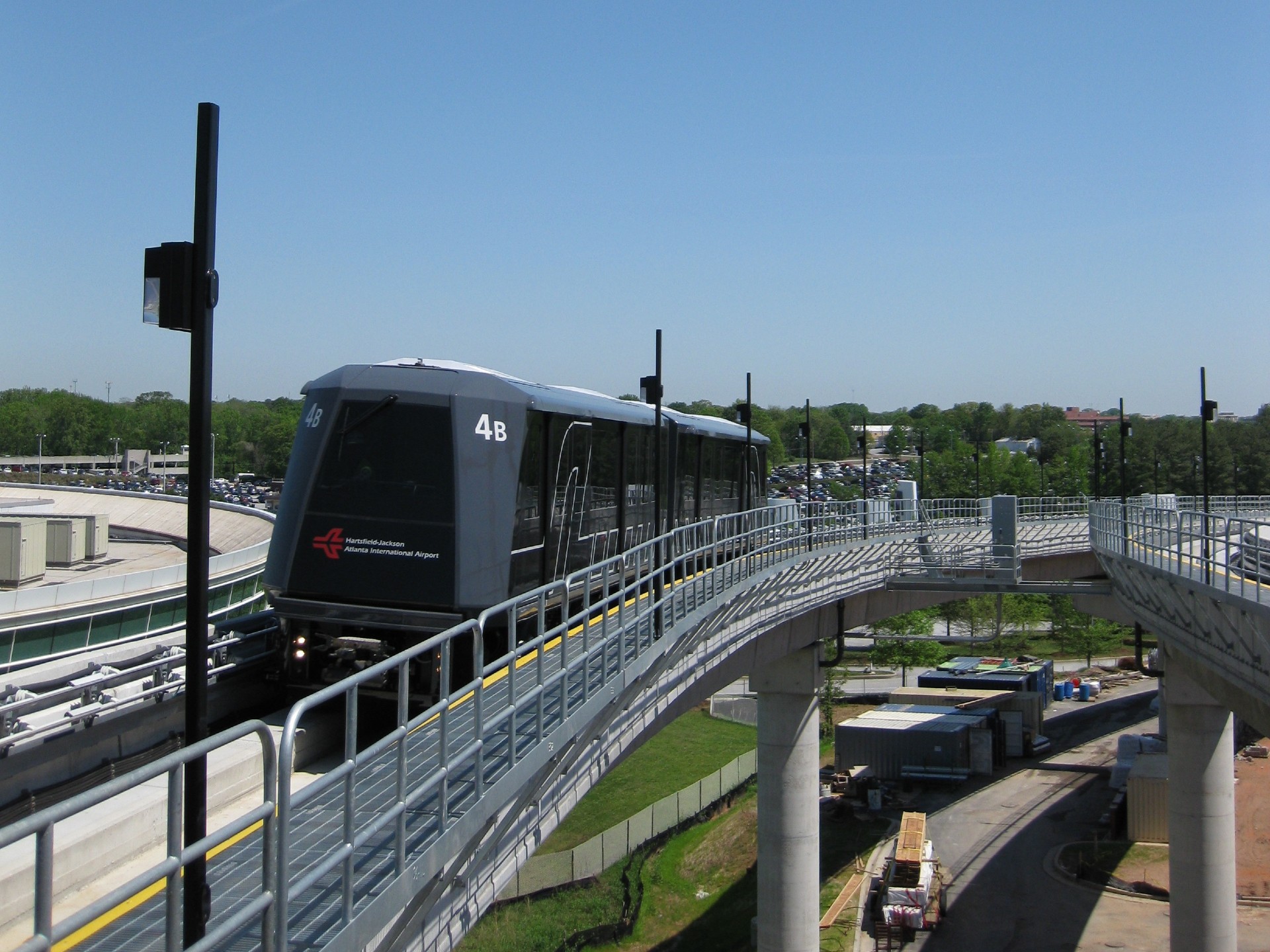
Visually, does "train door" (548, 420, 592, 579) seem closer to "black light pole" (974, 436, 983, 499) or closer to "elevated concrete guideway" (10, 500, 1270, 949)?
"elevated concrete guideway" (10, 500, 1270, 949)

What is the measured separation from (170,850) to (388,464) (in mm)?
7334

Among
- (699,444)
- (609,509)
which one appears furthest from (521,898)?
(609,509)

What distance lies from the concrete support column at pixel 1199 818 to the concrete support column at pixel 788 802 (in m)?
8.20

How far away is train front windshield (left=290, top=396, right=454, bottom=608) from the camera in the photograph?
11.1 metres

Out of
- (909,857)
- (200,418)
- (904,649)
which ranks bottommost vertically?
(909,857)

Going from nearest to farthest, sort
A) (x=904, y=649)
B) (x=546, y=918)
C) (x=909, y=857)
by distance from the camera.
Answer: (x=546, y=918) < (x=909, y=857) < (x=904, y=649)

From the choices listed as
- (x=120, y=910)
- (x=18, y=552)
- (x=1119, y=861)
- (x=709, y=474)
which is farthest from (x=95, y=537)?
(x=120, y=910)

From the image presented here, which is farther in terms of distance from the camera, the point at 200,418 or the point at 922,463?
the point at 922,463

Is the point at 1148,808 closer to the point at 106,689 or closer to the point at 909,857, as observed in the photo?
the point at 909,857

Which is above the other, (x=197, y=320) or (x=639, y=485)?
(x=197, y=320)

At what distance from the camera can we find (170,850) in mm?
4176

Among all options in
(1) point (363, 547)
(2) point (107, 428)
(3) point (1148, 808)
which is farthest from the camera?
(2) point (107, 428)

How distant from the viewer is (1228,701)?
64.3 feet

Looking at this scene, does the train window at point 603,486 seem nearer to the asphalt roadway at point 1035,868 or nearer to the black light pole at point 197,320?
the black light pole at point 197,320
